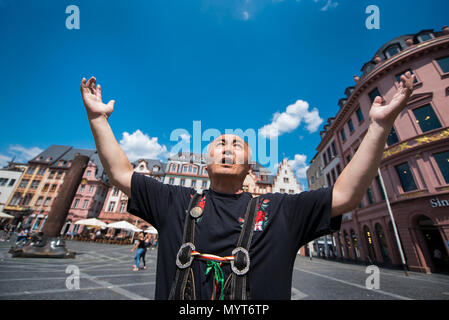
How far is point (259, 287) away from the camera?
120 cm

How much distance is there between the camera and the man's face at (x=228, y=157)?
165 cm

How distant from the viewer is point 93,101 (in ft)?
4.99

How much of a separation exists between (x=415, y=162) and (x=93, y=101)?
65.5 ft

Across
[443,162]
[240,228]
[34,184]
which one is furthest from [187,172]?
[240,228]

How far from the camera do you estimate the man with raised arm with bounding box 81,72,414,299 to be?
122cm

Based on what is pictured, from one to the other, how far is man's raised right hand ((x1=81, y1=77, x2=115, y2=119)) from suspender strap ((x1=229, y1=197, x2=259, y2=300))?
1.29 meters

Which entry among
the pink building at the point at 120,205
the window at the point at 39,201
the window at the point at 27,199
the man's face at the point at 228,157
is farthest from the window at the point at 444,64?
the window at the point at 27,199

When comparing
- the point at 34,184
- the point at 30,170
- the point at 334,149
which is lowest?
the point at 34,184

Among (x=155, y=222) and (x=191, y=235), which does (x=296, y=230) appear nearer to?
(x=191, y=235)

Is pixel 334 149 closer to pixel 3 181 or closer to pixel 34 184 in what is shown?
pixel 34 184

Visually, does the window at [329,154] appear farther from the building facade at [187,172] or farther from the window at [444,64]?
the building facade at [187,172]
